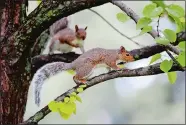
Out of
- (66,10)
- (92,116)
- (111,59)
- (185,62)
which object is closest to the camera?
(185,62)

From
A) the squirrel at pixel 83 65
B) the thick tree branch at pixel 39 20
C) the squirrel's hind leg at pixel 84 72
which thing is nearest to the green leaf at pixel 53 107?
the thick tree branch at pixel 39 20

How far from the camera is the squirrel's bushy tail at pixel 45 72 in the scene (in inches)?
65.2

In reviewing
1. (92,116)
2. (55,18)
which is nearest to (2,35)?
(55,18)

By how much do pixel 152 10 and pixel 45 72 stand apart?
0.80m

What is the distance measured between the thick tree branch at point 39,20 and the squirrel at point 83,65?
0.22 m

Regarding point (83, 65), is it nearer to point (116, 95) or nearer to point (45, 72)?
point (45, 72)

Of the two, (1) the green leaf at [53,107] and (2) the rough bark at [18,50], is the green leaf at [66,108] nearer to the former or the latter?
(1) the green leaf at [53,107]

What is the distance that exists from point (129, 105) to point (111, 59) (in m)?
5.10

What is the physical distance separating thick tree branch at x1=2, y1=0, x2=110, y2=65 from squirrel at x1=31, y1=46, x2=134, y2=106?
22 cm

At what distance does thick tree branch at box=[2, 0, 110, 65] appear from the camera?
4.32 feet

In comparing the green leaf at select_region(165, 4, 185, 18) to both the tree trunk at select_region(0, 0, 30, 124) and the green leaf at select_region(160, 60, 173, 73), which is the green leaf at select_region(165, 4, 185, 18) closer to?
the green leaf at select_region(160, 60, 173, 73)

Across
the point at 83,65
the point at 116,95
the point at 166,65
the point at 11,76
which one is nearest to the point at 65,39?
the point at 83,65

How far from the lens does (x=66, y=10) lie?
1.32 m

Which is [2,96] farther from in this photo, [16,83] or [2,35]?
[2,35]
